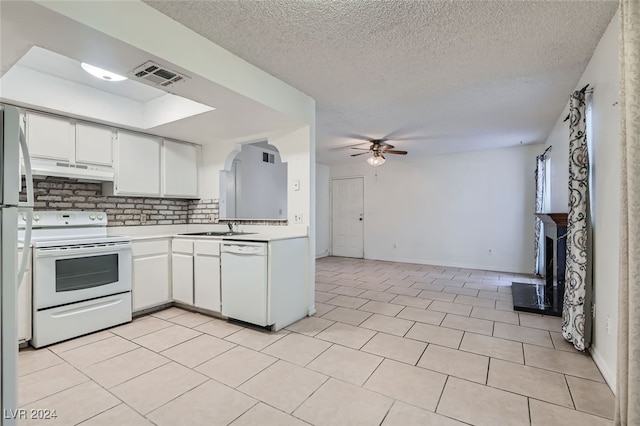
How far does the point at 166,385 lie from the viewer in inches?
76.5

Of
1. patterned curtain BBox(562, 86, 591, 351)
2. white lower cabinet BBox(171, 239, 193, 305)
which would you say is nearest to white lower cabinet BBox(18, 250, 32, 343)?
white lower cabinet BBox(171, 239, 193, 305)

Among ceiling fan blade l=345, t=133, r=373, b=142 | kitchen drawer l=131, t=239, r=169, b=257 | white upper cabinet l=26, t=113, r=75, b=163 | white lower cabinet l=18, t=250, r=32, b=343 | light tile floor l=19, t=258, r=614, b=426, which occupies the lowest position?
light tile floor l=19, t=258, r=614, b=426

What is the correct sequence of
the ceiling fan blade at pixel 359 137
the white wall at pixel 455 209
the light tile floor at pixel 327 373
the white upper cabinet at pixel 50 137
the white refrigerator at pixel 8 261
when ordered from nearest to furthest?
1. the white refrigerator at pixel 8 261
2. the light tile floor at pixel 327 373
3. the white upper cabinet at pixel 50 137
4. the ceiling fan blade at pixel 359 137
5. the white wall at pixel 455 209

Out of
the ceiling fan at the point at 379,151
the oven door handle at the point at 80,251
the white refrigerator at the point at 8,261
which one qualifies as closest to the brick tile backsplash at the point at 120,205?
the oven door handle at the point at 80,251

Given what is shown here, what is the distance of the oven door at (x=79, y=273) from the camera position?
2.50m

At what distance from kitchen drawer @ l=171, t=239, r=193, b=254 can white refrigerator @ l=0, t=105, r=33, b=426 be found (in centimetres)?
212

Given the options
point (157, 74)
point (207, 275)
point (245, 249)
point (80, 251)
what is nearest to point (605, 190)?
point (245, 249)

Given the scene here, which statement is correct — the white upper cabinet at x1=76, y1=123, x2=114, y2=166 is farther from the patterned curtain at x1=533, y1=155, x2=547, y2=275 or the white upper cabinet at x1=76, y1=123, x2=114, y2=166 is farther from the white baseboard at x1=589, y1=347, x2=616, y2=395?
the patterned curtain at x1=533, y1=155, x2=547, y2=275

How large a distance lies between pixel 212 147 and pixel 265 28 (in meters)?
2.41

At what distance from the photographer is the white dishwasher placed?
282 cm

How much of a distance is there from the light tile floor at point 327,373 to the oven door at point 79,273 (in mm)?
397

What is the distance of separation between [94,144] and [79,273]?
1360mm

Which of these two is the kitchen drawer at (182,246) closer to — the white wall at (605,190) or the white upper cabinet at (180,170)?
the white upper cabinet at (180,170)

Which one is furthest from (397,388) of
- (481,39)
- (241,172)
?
(241,172)
